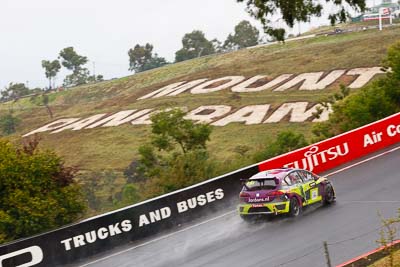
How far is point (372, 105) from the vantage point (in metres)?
35.9

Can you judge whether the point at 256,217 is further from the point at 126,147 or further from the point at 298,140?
the point at 126,147

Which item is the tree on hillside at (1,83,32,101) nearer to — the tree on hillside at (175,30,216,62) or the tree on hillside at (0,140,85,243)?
the tree on hillside at (175,30,216,62)

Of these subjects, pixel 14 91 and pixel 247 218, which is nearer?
pixel 247 218

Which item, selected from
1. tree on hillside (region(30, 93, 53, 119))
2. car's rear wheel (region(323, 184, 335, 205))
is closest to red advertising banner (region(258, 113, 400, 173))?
car's rear wheel (region(323, 184, 335, 205))

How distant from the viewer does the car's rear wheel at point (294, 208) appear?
19578 mm

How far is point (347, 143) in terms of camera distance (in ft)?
93.1

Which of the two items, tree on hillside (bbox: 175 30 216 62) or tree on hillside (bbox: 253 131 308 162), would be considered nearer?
tree on hillside (bbox: 253 131 308 162)

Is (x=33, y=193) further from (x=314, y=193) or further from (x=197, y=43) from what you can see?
(x=197, y=43)

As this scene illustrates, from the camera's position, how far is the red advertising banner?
26.0m

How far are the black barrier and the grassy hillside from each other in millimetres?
26306

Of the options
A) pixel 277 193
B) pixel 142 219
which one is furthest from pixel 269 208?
pixel 142 219

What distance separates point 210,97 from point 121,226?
6646 centimetres

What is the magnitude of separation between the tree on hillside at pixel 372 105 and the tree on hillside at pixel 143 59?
151 meters

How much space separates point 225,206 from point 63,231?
21.7 feet
